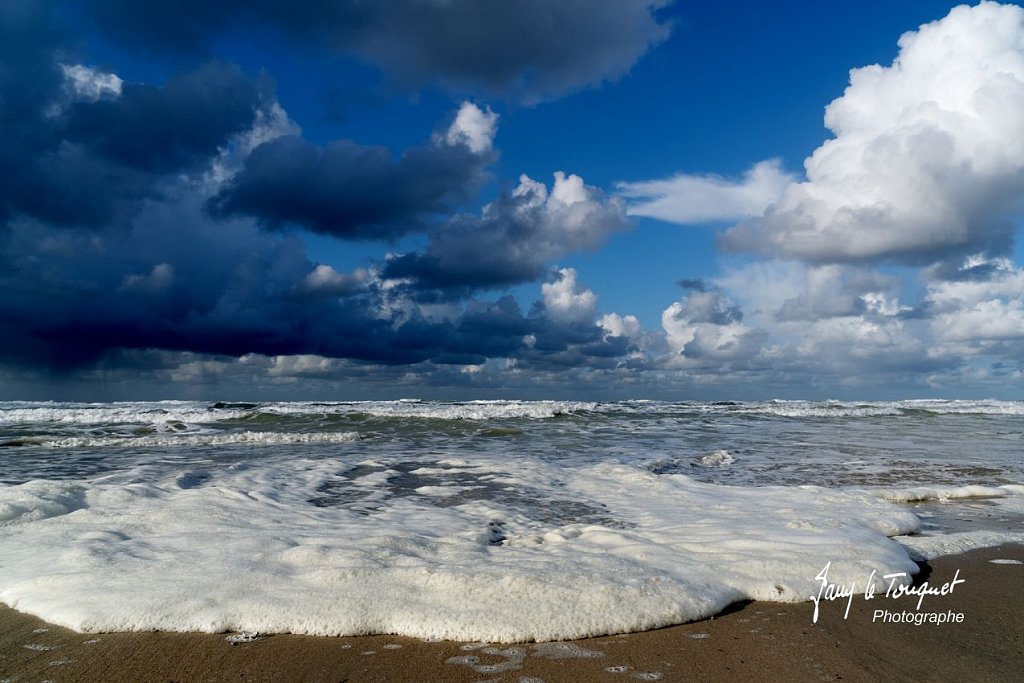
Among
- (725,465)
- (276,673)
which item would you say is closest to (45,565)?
(276,673)

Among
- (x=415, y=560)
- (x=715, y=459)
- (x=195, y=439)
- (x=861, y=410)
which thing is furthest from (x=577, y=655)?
(x=861, y=410)

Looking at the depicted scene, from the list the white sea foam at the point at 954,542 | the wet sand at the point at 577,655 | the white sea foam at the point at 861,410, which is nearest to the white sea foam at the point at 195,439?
the wet sand at the point at 577,655

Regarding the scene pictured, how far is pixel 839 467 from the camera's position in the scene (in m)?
12.4

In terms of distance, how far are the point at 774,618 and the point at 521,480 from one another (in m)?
6.47

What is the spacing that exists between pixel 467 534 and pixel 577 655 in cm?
301

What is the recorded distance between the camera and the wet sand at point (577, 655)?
3363 mm

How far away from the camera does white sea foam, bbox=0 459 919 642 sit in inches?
159

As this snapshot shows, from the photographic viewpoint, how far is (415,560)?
5.10 metres

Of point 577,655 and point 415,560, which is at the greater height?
point 415,560

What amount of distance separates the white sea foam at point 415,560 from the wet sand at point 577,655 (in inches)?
6.0

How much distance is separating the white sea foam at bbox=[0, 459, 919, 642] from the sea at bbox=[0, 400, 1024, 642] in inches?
0.9

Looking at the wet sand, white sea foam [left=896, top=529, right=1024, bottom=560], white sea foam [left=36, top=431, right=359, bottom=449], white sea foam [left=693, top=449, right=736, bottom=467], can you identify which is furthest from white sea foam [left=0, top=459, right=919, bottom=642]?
white sea foam [left=36, top=431, right=359, bottom=449]
